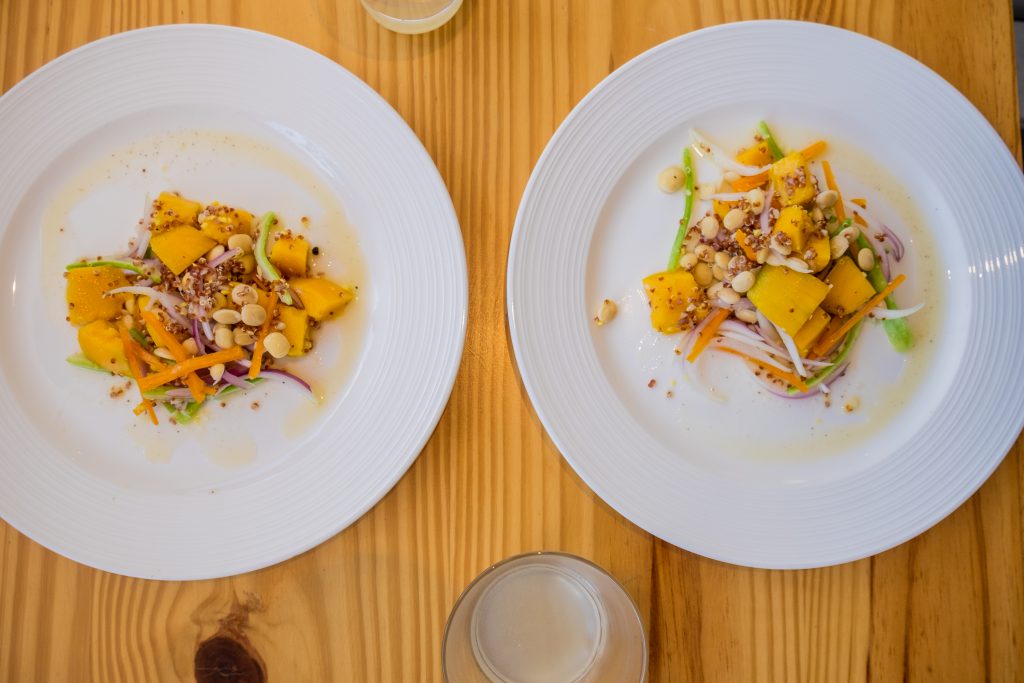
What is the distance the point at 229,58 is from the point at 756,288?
1.27m

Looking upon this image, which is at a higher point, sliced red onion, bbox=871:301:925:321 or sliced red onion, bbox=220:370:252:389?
sliced red onion, bbox=871:301:925:321

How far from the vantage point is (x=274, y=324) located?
155cm

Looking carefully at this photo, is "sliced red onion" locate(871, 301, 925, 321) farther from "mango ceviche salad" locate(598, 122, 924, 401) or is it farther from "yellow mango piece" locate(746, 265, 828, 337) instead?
"yellow mango piece" locate(746, 265, 828, 337)

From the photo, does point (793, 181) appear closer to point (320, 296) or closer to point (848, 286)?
point (848, 286)

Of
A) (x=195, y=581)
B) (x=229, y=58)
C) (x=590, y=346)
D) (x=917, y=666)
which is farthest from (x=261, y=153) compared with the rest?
(x=917, y=666)

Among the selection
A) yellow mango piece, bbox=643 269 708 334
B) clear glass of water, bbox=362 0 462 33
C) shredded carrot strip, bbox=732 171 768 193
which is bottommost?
yellow mango piece, bbox=643 269 708 334

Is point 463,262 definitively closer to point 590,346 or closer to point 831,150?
point 590,346

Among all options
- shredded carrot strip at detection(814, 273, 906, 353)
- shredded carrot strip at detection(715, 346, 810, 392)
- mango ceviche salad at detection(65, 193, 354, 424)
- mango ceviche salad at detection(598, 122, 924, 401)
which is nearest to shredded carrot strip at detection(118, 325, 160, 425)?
mango ceviche salad at detection(65, 193, 354, 424)

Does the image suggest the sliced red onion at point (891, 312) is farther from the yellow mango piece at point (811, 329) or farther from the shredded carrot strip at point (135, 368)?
the shredded carrot strip at point (135, 368)

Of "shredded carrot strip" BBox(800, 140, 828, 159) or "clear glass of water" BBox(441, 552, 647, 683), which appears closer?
"clear glass of water" BBox(441, 552, 647, 683)

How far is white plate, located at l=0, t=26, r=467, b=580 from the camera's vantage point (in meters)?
1.50

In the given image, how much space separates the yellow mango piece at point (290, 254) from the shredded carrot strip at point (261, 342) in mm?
69

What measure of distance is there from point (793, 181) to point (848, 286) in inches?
10.4

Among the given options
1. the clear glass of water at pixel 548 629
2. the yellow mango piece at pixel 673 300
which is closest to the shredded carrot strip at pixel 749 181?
the yellow mango piece at pixel 673 300
